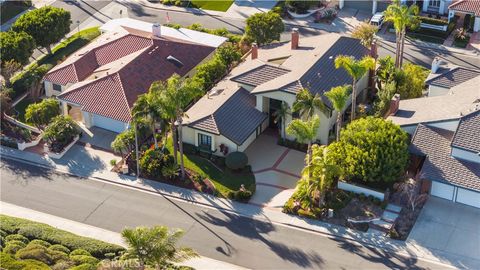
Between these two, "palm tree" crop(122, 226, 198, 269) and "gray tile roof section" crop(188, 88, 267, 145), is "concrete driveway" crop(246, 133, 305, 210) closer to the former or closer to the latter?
"gray tile roof section" crop(188, 88, 267, 145)

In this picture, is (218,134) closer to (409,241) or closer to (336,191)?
(336,191)

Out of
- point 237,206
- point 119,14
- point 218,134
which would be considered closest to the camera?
point 237,206

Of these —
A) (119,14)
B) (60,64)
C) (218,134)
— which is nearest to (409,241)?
(218,134)

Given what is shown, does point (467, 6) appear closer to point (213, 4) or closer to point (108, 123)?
point (213, 4)

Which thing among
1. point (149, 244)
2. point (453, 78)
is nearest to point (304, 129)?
point (149, 244)

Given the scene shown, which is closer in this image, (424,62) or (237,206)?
(237,206)

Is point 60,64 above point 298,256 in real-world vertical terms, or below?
above

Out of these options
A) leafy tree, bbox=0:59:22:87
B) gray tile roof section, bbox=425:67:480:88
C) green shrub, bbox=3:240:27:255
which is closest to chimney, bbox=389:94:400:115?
gray tile roof section, bbox=425:67:480:88
